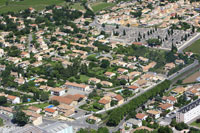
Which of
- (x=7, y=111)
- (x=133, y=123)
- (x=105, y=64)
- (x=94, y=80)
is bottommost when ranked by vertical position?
(x=7, y=111)

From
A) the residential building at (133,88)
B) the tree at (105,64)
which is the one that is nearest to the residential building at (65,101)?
the residential building at (133,88)

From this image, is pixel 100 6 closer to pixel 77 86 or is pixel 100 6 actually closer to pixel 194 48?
pixel 194 48

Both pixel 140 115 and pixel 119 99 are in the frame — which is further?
pixel 119 99

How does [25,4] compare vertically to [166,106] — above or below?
above

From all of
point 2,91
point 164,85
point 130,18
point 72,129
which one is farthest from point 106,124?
point 130,18

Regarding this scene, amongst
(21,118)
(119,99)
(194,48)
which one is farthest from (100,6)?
(21,118)

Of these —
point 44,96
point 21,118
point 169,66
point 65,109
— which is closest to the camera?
point 21,118

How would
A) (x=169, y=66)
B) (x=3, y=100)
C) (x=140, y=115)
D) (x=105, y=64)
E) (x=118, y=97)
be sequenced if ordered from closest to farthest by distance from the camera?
1. (x=140, y=115)
2. (x=118, y=97)
3. (x=3, y=100)
4. (x=169, y=66)
5. (x=105, y=64)

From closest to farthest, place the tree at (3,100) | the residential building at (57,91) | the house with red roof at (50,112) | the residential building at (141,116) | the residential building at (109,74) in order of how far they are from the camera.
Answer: the residential building at (141,116) < the house with red roof at (50,112) < the tree at (3,100) < the residential building at (57,91) < the residential building at (109,74)

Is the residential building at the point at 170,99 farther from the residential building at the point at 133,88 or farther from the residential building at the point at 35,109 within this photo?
the residential building at the point at 35,109
